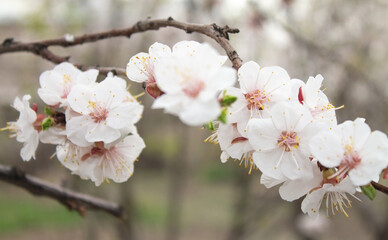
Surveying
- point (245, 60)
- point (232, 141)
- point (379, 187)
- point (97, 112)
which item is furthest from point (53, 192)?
point (245, 60)

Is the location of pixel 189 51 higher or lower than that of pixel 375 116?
lower

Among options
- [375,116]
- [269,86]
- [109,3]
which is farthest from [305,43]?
[109,3]

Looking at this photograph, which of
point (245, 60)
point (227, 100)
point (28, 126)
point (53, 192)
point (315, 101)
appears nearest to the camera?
point (227, 100)

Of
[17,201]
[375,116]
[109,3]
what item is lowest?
[17,201]

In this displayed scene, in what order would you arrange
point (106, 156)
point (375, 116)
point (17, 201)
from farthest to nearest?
point (17, 201)
point (375, 116)
point (106, 156)

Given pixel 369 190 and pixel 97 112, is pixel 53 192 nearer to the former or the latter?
pixel 97 112

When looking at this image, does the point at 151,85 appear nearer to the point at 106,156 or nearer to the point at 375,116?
the point at 106,156
